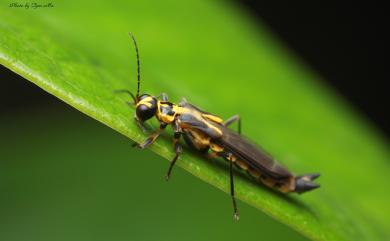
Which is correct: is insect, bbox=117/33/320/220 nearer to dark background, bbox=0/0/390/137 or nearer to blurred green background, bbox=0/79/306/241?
blurred green background, bbox=0/79/306/241

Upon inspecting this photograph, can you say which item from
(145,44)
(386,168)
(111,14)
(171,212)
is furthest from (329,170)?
(111,14)

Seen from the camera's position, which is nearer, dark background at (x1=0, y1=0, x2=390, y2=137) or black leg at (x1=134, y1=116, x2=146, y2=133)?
black leg at (x1=134, y1=116, x2=146, y2=133)

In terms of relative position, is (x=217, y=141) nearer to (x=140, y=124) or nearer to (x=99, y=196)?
(x=140, y=124)

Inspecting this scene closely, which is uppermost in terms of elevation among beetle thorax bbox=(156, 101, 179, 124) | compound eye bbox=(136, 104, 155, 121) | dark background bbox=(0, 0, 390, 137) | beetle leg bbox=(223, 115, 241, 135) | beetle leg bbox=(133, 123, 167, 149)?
dark background bbox=(0, 0, 390, 137)

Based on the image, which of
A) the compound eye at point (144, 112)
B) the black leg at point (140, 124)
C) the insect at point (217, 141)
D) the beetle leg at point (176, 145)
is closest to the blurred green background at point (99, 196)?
the insect at point (217, 141)

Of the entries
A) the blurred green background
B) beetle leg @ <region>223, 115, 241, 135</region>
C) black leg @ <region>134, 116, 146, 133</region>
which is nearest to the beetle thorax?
black leg @ <region>134, 116, 146, 133</region>

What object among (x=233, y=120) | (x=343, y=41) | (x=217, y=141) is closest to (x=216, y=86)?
(x=233, y=120)

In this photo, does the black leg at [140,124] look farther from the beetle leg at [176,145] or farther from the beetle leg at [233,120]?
the beetle leg at [233,120]
